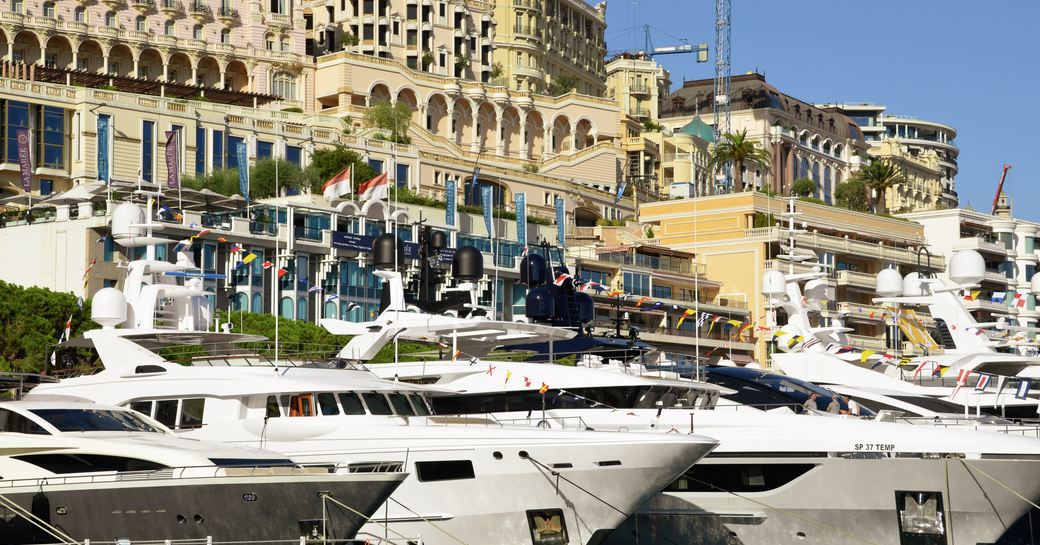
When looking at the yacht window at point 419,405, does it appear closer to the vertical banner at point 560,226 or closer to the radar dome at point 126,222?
the radar dome at point 126,222

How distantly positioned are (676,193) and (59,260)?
228ft

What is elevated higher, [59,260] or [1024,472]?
[59,260]

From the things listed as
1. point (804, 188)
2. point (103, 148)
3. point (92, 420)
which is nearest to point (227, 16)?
point (103, 148)

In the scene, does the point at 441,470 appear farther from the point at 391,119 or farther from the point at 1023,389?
the point at 391,119

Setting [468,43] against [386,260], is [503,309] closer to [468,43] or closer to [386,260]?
[386,260]

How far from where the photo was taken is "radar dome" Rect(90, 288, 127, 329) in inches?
1364

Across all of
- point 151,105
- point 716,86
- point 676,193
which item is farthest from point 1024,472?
point 716,86

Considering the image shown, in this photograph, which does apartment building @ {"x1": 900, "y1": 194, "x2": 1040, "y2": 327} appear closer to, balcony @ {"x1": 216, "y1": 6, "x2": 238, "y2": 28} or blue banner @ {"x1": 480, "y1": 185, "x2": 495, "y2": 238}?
blue banner @ {"x1": 480, "y1": 185, "x2": 495, "y2": 238}

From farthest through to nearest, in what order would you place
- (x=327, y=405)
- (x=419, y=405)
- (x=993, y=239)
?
1. (x=993, y=239)
2. (x=419, y=405)
3. (x=327, y=405)

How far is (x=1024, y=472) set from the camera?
32781 mm

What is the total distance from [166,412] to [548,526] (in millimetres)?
7965

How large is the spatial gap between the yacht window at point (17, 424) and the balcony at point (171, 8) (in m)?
83.7

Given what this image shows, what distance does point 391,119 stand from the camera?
10212cm

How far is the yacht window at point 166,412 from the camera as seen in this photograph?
31.3 m
